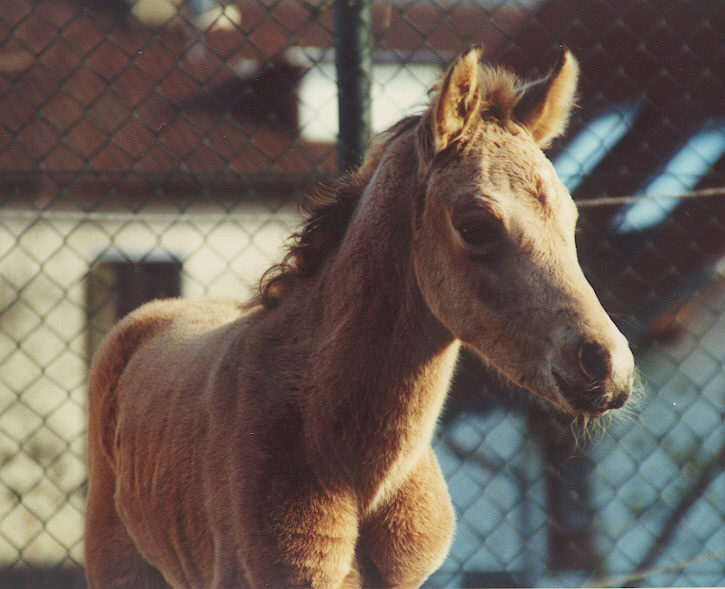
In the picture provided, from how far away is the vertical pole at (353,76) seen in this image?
70.8 inches

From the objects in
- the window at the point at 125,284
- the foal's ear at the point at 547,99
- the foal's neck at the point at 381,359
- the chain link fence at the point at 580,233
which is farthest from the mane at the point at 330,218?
the window at the point at 125,284

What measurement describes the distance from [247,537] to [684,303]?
1.91 meters

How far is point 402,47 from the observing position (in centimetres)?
257

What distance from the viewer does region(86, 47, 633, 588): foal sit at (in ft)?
3.54

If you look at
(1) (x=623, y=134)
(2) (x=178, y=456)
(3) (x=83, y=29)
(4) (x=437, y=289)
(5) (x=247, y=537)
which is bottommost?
(3) (x=83, y=29)

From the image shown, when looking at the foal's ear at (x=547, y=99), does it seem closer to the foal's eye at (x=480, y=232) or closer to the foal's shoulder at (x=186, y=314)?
the foal's eye at (x=480, y=232)

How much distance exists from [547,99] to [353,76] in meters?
0.66

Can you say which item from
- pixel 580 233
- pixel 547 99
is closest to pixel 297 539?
pixel 547 99

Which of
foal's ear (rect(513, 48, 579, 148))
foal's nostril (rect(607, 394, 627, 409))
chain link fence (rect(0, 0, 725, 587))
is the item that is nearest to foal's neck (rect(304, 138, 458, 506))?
foal's ear (rect(513, 48, 579, 148))

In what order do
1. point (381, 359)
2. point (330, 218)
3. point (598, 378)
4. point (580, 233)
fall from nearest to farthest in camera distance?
1. point (598, 378)
2. point (381, 359)
3. point (330, 218)
4. point (580, 233)

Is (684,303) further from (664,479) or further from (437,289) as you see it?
(437,289)

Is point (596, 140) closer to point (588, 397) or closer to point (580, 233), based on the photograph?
point (580, 233)

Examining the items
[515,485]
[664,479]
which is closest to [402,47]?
[515,485]

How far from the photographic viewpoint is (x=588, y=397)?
99 cm
